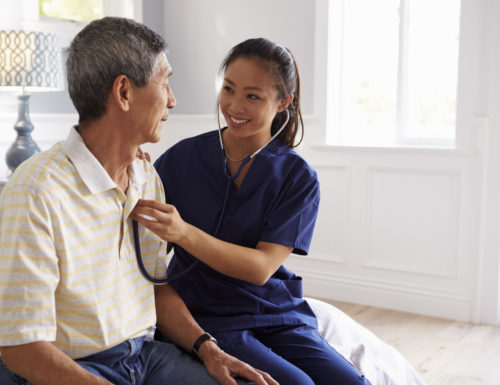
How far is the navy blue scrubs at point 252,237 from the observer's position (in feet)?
4.88

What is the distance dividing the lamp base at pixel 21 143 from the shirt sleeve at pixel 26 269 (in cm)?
208

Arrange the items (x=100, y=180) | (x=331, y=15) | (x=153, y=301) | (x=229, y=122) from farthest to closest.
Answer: (x=331, y=15) → (x=229, y=122) → (x=153, y=301) → (x=100, y=180)

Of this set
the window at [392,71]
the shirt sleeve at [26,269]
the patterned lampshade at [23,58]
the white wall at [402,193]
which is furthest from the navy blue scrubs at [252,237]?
the window at [392,71]

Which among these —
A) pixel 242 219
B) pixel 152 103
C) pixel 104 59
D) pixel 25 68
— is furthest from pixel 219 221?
pixel 25 68

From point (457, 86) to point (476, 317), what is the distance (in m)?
1.16

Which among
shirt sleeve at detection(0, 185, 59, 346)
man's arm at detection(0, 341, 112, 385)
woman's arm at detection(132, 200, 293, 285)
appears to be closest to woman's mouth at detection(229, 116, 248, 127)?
woman's arm at detection(132, 200, 293, 285)

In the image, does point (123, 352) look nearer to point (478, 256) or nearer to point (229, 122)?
point (229, 122)

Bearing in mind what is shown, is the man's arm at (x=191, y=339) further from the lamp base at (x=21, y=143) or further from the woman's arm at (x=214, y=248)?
the lamp base at (x=21, y=143)

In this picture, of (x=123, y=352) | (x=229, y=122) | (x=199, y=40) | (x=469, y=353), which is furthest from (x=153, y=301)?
(x=199, y=40)

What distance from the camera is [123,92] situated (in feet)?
3.85

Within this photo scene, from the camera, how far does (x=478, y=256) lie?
315 centimetres

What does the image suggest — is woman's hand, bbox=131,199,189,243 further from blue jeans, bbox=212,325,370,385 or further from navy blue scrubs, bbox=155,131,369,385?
blue jeans, bbox=212,325,370,385

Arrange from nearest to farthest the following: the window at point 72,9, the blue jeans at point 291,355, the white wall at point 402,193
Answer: the blue jeans at point 291,355
the white wall at point 402,193
the window at point 72,9

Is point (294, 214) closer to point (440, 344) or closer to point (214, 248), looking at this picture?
point (214, 248)
